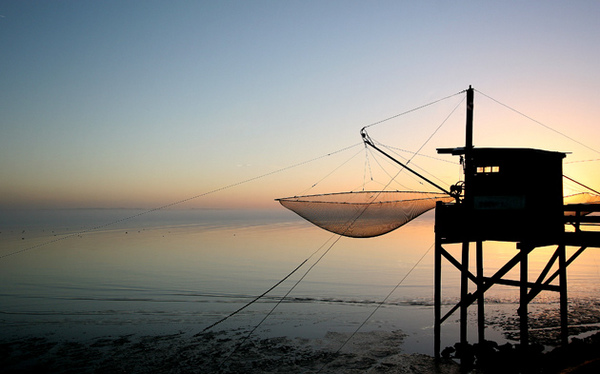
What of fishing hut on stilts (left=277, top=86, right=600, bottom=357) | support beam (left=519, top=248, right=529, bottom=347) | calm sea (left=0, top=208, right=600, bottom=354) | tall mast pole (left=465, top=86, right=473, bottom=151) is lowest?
calm sea (left=0, top=208, right=600, bottom=354)

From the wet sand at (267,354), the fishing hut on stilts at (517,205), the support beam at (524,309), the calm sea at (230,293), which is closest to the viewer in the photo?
the fishing hut on stilts at (517,205)

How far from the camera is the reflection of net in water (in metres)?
14.9

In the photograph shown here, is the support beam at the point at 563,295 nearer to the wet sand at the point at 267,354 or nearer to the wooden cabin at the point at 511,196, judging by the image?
the wet sand at the point at 267,354

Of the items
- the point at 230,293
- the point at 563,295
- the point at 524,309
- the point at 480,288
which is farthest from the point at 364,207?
the point at 230,293

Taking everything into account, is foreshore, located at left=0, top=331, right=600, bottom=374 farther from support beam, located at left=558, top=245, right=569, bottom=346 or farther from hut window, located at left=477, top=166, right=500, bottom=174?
hut window, located at left=477, top=166, right=500, bottom=174

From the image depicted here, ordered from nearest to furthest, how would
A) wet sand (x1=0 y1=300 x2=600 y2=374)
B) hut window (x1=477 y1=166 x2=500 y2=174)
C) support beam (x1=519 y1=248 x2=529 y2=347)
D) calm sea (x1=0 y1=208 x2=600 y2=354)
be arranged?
support beam (x1=519 y1=248 x2=529 y2=347), hut window (x1=477 y1=166 x2=500 y2=174), wet sand (x1=0 y1=300 x2=600 y2=374), calm sea (x1=0 y1=208 x2=600 y2=354)

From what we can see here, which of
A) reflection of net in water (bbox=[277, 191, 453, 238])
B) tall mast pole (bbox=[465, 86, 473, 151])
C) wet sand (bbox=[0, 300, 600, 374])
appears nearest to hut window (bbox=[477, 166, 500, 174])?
tall mast pole (bbox=[465, 86, 473, 151])

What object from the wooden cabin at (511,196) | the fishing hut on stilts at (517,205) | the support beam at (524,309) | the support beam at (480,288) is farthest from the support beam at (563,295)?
the support beam at (480,288)

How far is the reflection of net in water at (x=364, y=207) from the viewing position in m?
14.9

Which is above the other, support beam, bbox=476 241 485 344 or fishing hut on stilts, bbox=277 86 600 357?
fishing hut on stilts, bbox=277 86 600 357

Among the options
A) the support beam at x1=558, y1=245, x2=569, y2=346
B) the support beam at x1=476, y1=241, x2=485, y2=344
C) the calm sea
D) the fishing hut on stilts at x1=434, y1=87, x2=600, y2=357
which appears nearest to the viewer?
the fishing hut on stilts at x1=434, y1=87, x2=600, y2=357

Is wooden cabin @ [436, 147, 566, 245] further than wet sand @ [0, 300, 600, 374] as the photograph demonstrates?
No

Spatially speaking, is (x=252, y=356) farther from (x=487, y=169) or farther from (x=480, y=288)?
(x=487, y=169)

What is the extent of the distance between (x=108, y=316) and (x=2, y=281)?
1564 centimetres
